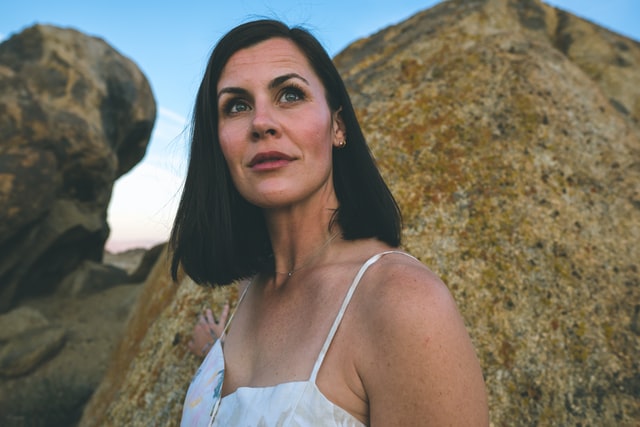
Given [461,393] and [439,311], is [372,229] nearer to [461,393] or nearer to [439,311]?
[439,311]

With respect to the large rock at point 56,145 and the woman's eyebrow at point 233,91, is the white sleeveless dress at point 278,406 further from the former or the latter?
the large rock at point 56,145

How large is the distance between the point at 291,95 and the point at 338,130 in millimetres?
321

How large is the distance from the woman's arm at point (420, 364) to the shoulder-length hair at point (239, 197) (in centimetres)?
74

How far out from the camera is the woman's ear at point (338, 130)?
2447mm

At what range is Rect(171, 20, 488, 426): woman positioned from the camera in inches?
59.2

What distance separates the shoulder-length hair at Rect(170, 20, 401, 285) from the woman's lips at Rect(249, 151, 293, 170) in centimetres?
42

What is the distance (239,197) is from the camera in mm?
2768

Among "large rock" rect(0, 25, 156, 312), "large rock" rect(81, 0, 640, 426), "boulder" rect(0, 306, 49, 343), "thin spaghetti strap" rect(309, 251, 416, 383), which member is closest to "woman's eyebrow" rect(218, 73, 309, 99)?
"thin spaghetti strap" rect(309, 251, 416, 383)

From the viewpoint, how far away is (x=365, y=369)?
5.19 ft

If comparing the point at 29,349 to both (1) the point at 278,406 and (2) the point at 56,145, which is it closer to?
(2) the point at 56,145

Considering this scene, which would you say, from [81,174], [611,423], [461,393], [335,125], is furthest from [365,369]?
[81,174]

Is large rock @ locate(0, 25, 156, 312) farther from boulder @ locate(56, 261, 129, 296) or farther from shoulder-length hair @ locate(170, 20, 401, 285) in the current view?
shoulder-length hair @ locate(170, 20, 401, 285)

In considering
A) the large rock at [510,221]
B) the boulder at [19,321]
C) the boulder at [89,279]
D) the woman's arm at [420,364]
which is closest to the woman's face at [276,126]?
the woman's arm at [420,364]

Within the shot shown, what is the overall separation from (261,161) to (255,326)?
0.81m
